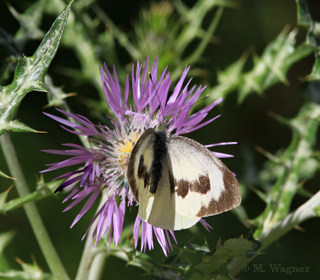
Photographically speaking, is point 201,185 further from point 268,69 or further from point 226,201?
point 268,69

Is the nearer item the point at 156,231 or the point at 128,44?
the point at 156,231

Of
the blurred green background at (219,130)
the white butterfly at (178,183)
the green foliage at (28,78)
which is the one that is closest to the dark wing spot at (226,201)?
the white butterfly at (178,183)

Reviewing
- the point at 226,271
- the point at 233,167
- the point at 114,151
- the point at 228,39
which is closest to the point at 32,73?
the point at 114,151

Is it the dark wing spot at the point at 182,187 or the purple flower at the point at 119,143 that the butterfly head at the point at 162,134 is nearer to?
the purple flower at the point at 119,143

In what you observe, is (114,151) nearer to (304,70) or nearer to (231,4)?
(231,4)

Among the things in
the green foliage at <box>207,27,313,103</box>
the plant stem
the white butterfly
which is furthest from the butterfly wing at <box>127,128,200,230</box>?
the green foliage at <box>207,27,313,103</box>

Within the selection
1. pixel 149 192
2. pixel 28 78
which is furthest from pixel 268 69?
pixel 28 78

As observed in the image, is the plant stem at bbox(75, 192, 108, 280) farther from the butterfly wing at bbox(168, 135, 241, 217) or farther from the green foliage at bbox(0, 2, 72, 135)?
the green foliage at bbox(0, 2, 72, 135)
